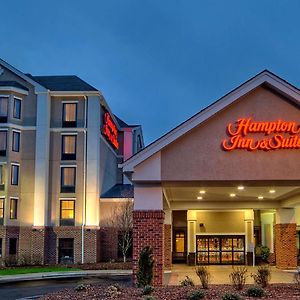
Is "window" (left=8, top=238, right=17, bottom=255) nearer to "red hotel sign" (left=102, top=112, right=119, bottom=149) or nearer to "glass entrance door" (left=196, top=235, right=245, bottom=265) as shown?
"red hotel sign" (left=102, top=112, right=119, bottom=149)

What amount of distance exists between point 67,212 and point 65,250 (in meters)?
2.90

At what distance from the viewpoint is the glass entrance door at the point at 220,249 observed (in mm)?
32969

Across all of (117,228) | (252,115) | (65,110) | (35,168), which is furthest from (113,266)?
(252,115)

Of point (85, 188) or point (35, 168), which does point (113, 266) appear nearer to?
point (85, 188)

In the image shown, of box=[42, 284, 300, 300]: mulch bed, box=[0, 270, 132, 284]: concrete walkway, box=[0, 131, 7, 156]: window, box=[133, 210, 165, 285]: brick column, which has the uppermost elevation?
box=[0, 131, 7, 156]: window

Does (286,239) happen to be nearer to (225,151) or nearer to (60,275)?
(225,151)

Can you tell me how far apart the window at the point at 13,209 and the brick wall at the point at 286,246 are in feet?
70.1

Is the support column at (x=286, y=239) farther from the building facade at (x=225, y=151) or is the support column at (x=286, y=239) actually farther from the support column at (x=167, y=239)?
the building facade at (x=225, y=151)

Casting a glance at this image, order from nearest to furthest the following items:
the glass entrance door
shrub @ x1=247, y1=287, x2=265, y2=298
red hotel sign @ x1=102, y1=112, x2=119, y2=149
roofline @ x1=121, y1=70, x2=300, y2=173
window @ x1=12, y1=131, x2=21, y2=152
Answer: shrub @ x1=247, y1=287, x2=265, y2=298
roofline @ x1=121, y1=70, x2=300, y2=173
the glass entrance door
window @ x1=12, y1=131, x2=21, y2=152
red hotel sign @ x1=102, y1=112, x2=119, y2=149

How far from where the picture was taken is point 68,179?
42.3m

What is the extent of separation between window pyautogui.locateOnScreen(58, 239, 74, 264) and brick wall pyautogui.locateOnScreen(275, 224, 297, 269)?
1859cm

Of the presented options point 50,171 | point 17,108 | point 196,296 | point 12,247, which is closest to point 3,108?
point 17,108

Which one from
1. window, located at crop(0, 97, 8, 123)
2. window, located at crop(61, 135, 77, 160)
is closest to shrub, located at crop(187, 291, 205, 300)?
window, located at crop(61, 135, 77, 160)

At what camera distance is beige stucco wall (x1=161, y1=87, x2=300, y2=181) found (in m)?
18.2
